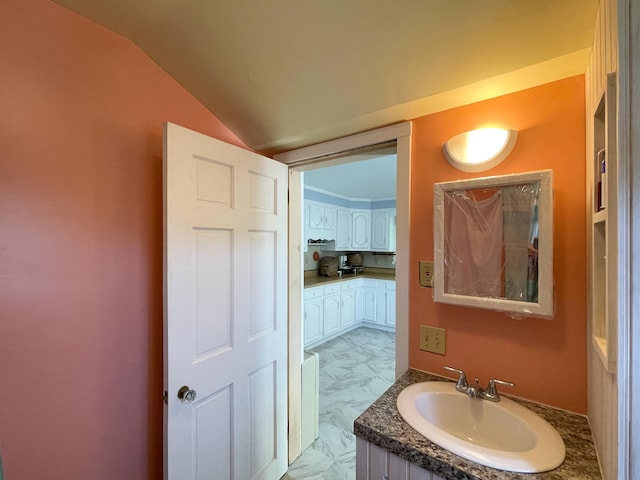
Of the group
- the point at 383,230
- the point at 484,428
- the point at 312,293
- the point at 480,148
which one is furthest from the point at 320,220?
the point at 484,428

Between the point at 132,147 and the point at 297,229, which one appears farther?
the point at 297,229

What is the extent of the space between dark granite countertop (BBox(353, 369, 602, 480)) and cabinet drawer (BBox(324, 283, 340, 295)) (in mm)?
2845

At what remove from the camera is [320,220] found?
420 cm

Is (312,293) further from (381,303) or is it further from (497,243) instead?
(497,243)

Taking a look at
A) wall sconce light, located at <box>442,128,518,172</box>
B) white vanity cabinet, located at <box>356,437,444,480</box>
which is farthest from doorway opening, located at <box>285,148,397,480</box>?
white vanity cabinet, located at <box>356,437,444,480</box>

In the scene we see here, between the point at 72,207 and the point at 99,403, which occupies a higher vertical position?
the point at 72,207

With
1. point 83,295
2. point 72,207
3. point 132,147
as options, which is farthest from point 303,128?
point 83,295

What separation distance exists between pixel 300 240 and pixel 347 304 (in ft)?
9.04

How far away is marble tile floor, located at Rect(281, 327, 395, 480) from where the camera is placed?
1.69 metres

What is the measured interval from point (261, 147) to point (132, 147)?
25.9 inches

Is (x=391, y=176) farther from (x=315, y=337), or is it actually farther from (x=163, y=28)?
(x=163, y=28)

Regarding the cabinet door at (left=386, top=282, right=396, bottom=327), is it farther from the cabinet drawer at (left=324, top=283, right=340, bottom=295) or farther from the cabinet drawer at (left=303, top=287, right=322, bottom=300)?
the cabinet drawer at (left=303, top=287, right=322, bottom=300)

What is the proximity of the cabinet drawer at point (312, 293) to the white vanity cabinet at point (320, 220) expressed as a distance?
31.9 inches

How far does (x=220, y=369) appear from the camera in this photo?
1.20m
